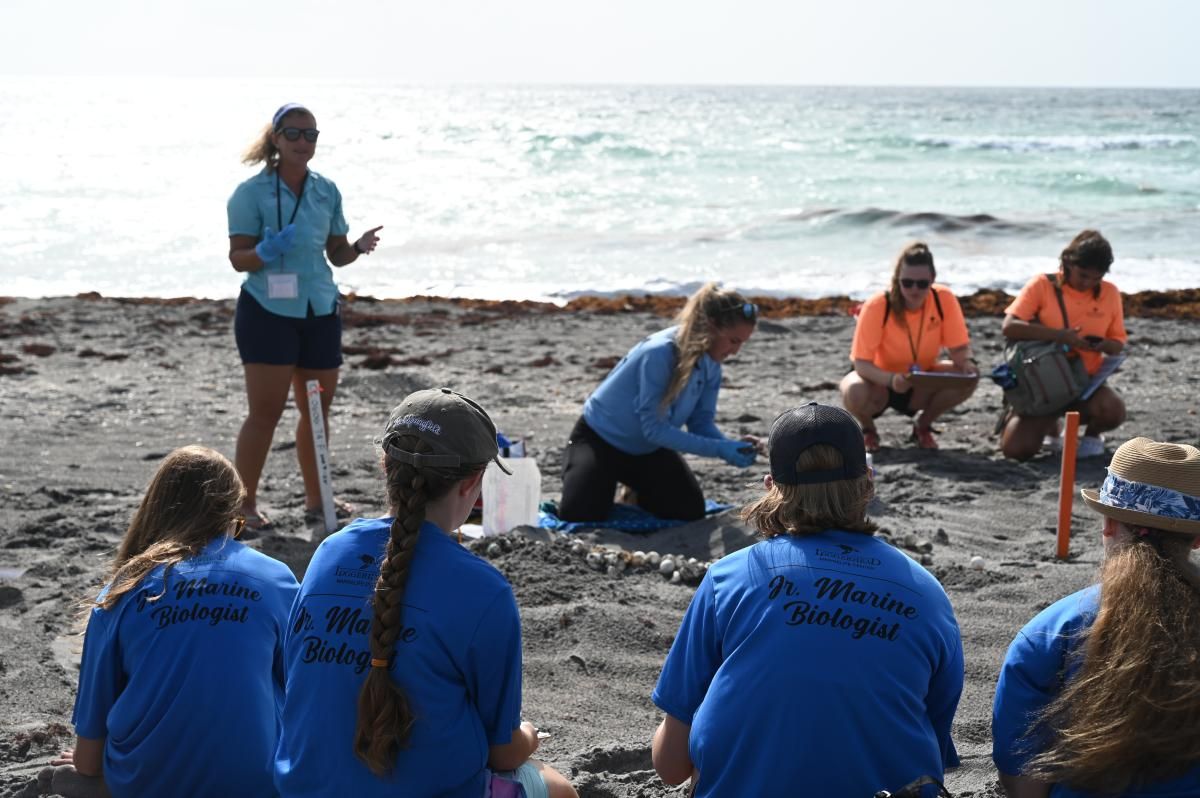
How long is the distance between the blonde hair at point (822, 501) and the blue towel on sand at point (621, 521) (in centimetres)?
343

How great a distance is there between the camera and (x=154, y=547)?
270cm

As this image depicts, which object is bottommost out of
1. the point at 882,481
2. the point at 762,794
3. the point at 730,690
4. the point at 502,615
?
the point at 882,481

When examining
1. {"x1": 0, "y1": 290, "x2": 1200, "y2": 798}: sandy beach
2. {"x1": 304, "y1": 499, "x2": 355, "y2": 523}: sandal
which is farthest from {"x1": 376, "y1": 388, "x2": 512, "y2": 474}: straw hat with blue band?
{"x1": 304, "y1": 499, "x2": 355, "y2": 523}: sandal

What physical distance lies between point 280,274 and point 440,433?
3482mm

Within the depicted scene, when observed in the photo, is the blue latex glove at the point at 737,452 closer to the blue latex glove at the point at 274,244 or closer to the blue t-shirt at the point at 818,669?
the blue latex glove at the point at 274,244

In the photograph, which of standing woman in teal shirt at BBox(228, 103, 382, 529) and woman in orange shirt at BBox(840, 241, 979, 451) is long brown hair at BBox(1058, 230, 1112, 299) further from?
standing woman in teal shirt at BBox(228, 103, 382, 529)

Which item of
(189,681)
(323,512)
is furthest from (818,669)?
(323,512)

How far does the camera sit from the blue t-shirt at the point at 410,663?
2.27 meters

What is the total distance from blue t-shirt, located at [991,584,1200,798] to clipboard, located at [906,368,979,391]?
4877 mm

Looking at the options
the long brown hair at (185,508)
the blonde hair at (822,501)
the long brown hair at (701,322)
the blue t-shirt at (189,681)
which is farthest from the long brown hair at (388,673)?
the long brown hair at (701,322)

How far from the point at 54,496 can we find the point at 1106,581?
555 cm

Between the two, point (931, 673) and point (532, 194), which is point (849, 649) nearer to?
point (931, 673)

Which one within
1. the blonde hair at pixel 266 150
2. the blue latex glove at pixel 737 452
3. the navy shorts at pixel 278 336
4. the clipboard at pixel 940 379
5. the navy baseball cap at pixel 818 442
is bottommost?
the blue latex glove at pixel 737 452

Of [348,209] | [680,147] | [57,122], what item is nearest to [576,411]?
[348,209]
